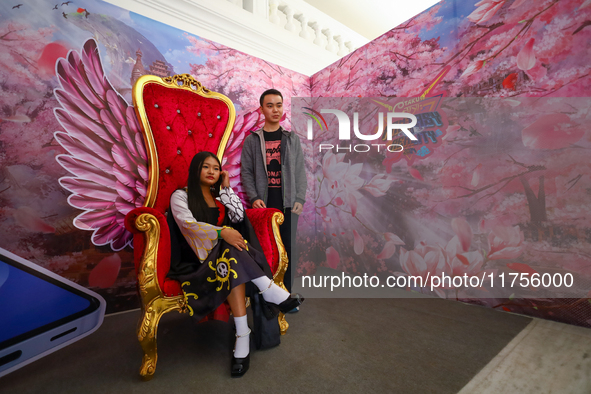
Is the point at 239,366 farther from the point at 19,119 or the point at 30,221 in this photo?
the point at 19,119

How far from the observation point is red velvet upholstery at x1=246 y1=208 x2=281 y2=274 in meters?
1.39

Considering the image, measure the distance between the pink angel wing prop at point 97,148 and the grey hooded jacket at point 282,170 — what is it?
0.74m

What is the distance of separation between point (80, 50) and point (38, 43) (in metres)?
0.19

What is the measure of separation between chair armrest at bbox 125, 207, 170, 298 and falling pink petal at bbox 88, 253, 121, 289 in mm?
782

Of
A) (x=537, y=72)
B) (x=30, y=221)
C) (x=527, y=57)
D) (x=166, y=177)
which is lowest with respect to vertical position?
(x=30, y=221)

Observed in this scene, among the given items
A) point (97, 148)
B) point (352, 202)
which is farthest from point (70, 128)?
point (352, 202)

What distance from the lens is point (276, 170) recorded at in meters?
1.91

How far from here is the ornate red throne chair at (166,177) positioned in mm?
1096

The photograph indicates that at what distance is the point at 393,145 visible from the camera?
85.6 inches

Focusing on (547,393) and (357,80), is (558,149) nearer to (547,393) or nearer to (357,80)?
(547,393)

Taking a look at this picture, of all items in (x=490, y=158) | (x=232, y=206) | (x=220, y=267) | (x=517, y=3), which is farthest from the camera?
(x=490, y=158)

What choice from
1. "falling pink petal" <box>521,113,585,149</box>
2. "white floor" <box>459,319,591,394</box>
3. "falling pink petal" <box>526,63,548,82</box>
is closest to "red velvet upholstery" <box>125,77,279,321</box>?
"white floor" <box>459,319,591,394</box>

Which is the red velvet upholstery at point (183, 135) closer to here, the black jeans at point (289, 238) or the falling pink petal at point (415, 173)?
the black jeans at point (289, 238)

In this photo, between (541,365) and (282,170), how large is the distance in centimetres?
165
